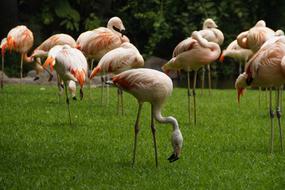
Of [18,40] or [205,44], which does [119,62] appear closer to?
[205,44]

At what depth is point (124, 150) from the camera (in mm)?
8164

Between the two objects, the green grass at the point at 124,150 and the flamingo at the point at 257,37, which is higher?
the flamingo at the point at 257,37

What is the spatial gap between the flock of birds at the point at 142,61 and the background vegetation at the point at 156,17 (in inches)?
179

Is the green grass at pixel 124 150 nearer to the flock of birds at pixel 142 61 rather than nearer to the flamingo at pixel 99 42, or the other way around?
the flock of birds at pixel 142 61

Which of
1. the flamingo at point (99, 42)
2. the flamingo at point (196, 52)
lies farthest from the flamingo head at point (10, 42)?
the flamingo at point (196, 52)

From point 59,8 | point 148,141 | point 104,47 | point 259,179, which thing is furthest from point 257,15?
point 259,179

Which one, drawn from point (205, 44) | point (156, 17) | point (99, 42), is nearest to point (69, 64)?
point (205, 44)

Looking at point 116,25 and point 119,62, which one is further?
point 116,25

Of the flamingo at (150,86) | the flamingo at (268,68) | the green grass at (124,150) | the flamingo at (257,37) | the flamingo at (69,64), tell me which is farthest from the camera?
the flamingo at (257,37)

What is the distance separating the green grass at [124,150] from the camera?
6.61 meters

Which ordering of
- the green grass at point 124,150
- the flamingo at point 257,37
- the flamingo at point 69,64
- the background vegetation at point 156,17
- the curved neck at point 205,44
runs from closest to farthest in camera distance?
the green grass at point 124,150, the flamingo at point 69,64, the curved neck at point 205,44, the flamingo at point 257,37, the background vegetation at point 156,17

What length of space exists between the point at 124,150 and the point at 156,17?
13014 millimetres

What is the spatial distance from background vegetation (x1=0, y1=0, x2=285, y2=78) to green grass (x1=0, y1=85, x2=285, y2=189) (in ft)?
27.0

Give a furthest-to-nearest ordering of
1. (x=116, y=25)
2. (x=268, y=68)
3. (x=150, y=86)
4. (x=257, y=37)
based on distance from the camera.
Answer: (x=116, y=25), (x=257, y=37), (x=268, y=68), (x=150, y=86)
